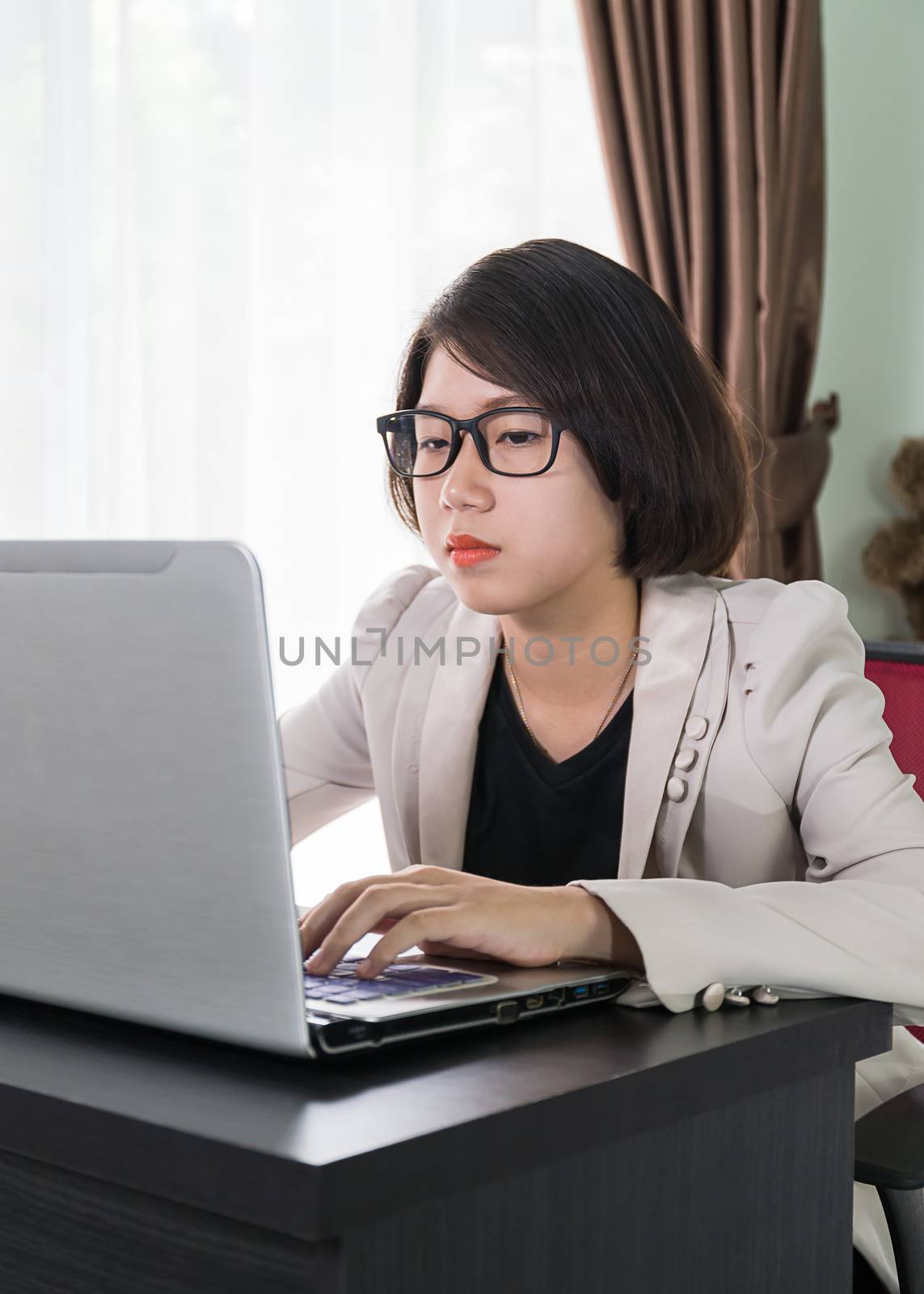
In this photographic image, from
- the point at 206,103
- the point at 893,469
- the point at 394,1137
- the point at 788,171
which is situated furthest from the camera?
the point at 893,469

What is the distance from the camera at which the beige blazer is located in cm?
87

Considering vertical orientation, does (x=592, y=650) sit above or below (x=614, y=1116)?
above

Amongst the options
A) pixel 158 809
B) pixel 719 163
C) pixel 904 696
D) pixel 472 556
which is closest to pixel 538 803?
pixel 472 556

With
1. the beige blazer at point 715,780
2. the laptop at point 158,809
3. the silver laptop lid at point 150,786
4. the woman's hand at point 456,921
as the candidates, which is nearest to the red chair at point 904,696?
the beige blazer at point 715,780

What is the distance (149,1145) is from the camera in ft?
1.97

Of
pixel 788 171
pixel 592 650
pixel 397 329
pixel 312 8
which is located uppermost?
pixel 312 8

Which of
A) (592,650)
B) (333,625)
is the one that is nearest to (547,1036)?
(592,650)

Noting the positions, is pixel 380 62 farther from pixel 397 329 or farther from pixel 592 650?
pixel 592 650

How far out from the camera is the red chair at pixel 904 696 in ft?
4.58

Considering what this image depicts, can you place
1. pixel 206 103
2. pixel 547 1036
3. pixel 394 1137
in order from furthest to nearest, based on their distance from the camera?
pixel 206 103
pixel 547 1036
pixel 394 1137

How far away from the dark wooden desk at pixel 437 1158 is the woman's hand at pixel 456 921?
2.3 inches

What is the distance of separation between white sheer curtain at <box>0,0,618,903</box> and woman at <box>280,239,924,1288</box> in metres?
0.78

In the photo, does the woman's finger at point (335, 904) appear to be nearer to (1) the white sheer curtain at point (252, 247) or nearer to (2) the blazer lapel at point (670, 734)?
(2) the blazer lapel at point (670, 734)

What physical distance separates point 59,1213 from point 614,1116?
258mm
